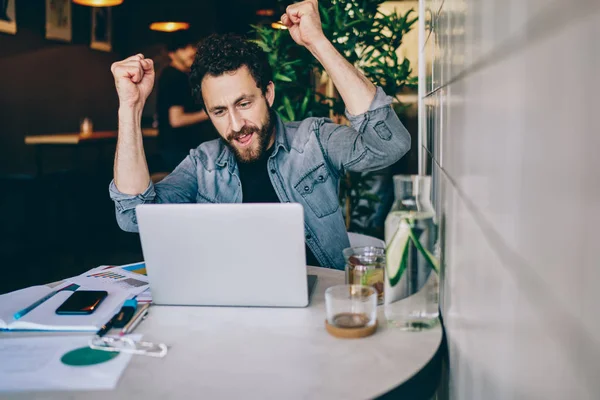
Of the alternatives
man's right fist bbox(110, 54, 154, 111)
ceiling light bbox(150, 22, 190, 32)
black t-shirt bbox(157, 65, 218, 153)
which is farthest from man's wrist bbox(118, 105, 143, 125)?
ceiling light bbox(150, 22, 190, 32)

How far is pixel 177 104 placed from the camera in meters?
4.91

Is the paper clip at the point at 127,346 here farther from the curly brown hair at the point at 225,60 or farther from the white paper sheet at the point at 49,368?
the curly brown hair at the point at 225,60

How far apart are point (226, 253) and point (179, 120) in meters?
4.05

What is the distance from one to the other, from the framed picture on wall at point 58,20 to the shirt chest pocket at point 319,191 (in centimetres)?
352

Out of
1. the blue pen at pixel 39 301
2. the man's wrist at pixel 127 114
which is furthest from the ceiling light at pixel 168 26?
the blue pen at pixel 39 301

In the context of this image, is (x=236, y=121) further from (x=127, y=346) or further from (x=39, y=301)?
(x=127, y=346)

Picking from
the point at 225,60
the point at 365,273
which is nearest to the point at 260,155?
the point at 225,60

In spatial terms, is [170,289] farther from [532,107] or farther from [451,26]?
[532,107]

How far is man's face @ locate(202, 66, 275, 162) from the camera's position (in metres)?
2.14

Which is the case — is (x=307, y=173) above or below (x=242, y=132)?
below

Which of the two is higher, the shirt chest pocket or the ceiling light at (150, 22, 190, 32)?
the ceiling light at (150, 22, 190, 32)

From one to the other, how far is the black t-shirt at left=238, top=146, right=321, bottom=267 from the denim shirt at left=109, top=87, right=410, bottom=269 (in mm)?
23

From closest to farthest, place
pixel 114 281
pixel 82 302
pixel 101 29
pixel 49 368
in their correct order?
1. pixel 49 368
2. pixel 82 302
3. pixel 114 281
4. pixel 101 29

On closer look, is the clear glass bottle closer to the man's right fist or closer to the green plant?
the man's right fist
